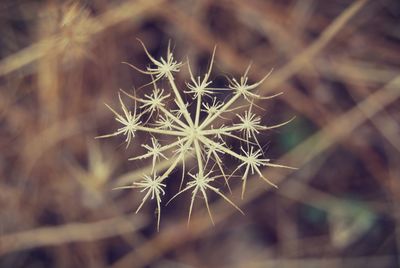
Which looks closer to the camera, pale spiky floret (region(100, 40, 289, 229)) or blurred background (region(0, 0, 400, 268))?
pale spiky floret (region(100, 40, 289, 229))

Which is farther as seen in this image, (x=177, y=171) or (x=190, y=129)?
(x=177, y=171)

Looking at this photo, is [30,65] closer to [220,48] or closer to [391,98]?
[220,48]

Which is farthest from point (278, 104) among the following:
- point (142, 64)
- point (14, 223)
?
point (14, 223)

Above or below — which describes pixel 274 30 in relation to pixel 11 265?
above

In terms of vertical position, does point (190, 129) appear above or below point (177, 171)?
below

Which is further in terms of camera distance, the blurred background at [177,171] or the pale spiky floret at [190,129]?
the blurred background at [177,171]

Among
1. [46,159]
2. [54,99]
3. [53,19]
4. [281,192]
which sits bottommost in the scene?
[281,192]

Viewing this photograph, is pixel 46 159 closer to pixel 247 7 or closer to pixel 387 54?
pixel 247 7
